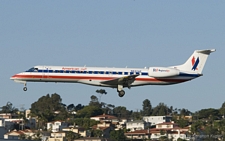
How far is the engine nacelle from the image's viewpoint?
59.2 meters

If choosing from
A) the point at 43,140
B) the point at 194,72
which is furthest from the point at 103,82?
the point at 43,140

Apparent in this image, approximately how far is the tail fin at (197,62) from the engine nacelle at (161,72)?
224cm

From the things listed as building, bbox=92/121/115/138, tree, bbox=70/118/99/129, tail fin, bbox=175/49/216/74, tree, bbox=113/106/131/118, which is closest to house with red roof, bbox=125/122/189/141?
building, bbox=92/121/115/138

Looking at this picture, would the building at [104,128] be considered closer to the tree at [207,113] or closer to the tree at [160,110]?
the tree at [207,113]

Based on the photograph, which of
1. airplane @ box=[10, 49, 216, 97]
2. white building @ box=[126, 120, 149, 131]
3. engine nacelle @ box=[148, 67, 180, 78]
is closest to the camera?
airplane @ box=[10, 49, 216, 97]

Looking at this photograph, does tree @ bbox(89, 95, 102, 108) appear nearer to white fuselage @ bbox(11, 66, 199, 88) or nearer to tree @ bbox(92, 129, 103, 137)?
tree @ bbox(92, 129, 103, 137)

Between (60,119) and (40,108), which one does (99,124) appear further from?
(40,108)

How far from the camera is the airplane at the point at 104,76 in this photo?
57906 millimetres

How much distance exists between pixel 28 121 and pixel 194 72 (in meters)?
71.7

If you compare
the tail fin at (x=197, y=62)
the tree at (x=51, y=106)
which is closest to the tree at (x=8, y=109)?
the tree at (x=51, y=106)

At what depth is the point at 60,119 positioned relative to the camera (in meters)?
136

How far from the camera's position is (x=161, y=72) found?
59469 mm

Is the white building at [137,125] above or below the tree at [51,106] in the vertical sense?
below

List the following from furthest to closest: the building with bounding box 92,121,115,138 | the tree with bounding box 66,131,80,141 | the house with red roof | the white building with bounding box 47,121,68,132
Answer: the white building with bounding box 47,121,68,132, the building with bounding box 92,121,115,138, the house with red roof, the tree with bounding box 66,131,80,141
